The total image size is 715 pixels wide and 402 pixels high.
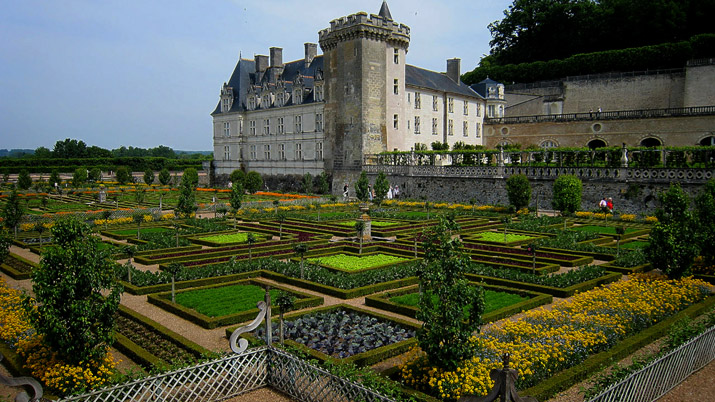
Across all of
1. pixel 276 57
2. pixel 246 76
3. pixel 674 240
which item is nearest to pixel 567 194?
pixel 674 240

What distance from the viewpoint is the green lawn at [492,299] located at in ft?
44.6

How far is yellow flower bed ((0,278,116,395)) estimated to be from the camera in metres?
8.38

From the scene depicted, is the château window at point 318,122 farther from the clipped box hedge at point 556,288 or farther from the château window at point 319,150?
the clipped box hedge at point 556,288

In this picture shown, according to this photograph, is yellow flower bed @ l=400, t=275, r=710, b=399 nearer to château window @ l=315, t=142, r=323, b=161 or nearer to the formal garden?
the formal garden

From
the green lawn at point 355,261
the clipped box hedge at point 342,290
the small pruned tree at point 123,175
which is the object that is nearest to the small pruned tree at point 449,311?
the clipped box hedge at point 342,290

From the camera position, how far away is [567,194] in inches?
1171

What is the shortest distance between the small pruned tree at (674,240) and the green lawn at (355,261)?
814 cm

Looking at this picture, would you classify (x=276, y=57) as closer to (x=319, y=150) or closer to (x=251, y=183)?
(x=319, y=150)

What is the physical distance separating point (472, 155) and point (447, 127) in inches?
475

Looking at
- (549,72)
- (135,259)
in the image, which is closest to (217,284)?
(135,259)

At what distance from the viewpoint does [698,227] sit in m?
15.0

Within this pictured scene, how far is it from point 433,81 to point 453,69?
4.78 m

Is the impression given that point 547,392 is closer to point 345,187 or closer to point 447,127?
point 345,187

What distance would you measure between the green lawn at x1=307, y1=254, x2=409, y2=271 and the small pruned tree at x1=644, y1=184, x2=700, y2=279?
8142mm
